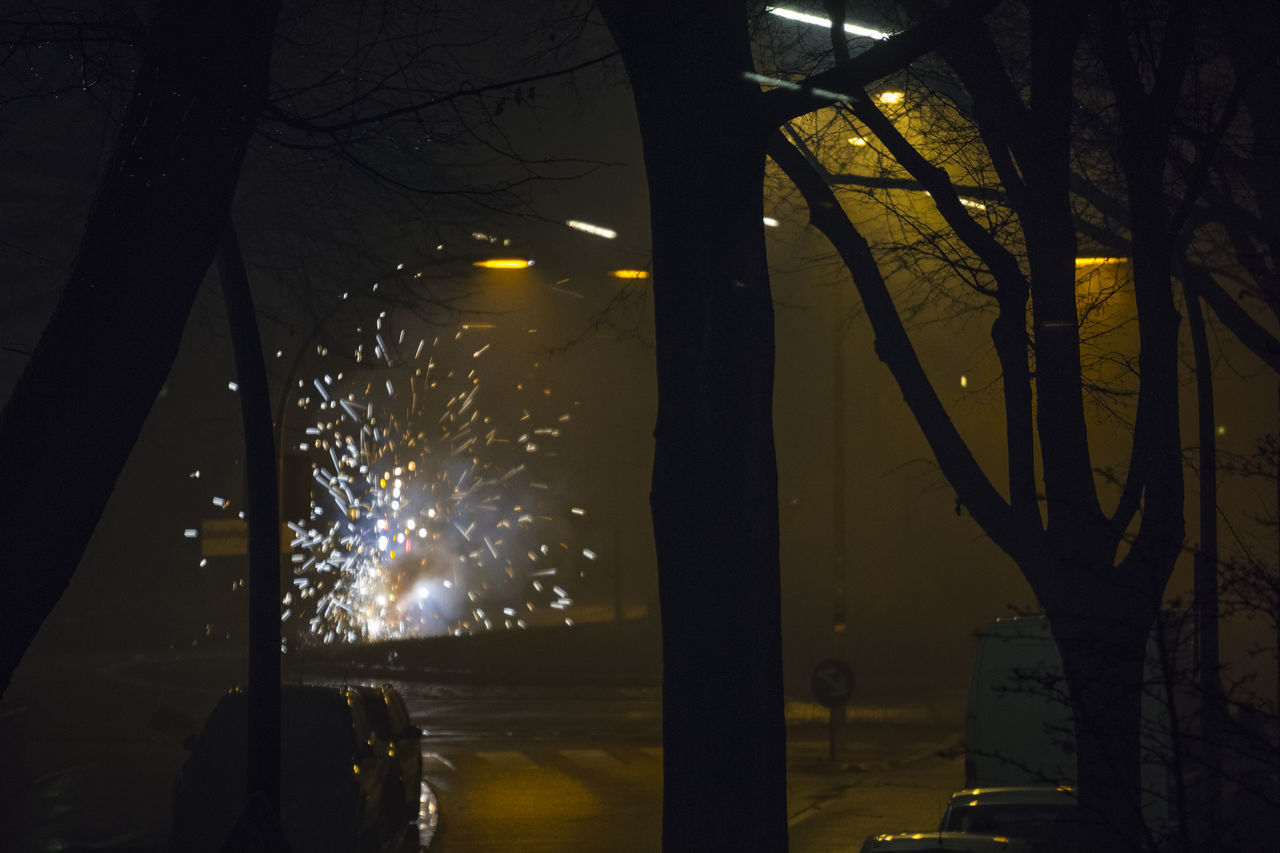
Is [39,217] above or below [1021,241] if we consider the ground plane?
above

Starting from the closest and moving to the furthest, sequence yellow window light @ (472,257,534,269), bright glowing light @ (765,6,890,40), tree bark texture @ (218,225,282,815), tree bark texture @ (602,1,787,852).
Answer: tree bark texture @ (602,1,787,852)
tree bark texture @ (218,225,282,815)
bright glowing light @ (765,6,890,40)
yellow window light @ (472,257,534,269)

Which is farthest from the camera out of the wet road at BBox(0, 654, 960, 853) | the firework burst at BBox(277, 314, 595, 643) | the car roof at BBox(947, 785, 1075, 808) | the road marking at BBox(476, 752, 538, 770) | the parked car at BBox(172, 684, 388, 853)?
the firework burst at BBox(277, 314, 595, 643)

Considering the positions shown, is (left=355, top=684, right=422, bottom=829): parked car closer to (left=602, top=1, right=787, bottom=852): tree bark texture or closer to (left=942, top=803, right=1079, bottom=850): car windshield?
(left=942, top=803, right=1079, bottom=850): car windshield

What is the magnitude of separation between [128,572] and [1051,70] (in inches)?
1740

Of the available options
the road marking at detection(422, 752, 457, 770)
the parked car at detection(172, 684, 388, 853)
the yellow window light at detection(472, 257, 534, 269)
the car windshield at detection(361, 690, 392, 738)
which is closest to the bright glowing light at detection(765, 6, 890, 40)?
the yellow window light at detection(472, 257, 534, 269)

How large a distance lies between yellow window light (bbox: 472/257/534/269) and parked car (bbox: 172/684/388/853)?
4580 mm

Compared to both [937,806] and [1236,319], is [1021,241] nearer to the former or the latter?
[1236,319]

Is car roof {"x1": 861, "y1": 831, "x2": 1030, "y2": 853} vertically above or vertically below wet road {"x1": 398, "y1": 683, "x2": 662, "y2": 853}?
above

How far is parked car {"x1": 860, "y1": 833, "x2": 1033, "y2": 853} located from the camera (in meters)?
8.03

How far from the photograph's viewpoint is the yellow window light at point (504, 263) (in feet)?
48.6

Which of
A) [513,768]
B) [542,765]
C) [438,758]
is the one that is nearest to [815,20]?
[513,768]

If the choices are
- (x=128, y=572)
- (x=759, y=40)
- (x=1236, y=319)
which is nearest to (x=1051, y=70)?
(x=759, y=40)

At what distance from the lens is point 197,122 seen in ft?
20.8

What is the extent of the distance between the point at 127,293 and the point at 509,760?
15.5 meters
